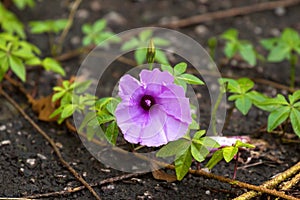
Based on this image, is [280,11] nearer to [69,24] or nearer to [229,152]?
[69,24]

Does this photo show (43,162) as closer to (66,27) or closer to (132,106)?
(132,106)

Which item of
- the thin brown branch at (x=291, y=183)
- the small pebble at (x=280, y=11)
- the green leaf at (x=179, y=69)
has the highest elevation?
the small pebble at (x=280, y=11)

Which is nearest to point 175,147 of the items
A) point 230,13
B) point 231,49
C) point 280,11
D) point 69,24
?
point 231,49

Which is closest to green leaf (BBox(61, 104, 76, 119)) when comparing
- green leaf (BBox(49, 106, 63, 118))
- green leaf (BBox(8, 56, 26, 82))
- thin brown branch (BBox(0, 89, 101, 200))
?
green leaf (BBox(49, 106, 63, 118))

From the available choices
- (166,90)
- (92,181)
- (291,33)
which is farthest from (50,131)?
(291,33)

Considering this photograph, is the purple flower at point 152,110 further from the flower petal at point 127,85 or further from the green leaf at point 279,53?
the green leaf at point 279,53

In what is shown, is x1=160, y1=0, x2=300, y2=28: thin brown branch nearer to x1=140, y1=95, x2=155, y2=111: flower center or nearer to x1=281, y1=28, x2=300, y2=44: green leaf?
→ x1=281, y1=28, x2=300, y2=44: green leaf

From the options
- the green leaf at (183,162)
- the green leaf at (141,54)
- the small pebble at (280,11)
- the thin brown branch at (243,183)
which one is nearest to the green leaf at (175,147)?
the green leaf at (183,162)
